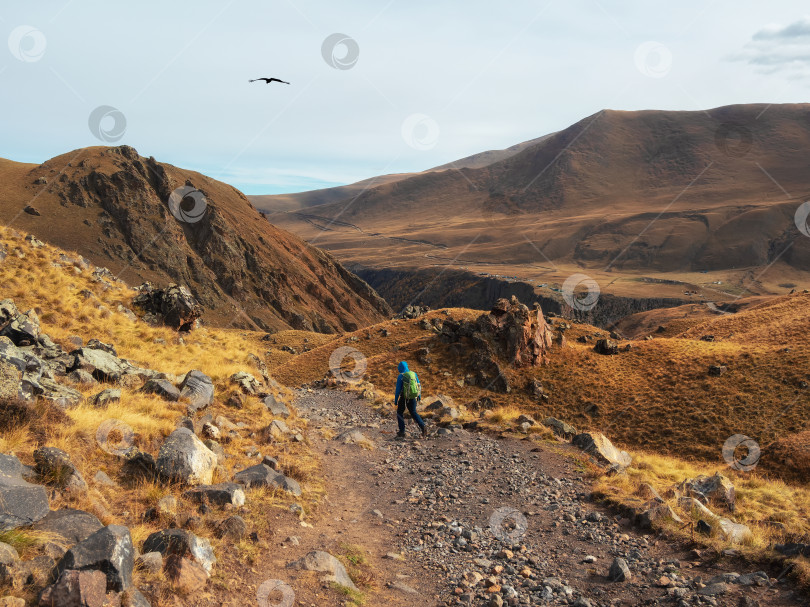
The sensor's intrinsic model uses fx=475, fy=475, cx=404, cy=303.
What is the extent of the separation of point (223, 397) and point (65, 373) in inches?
186

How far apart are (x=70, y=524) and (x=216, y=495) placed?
2.50m

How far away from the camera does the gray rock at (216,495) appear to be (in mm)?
7457

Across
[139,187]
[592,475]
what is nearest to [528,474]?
[592,475]

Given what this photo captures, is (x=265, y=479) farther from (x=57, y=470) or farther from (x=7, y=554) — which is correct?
(x=7, y=554)

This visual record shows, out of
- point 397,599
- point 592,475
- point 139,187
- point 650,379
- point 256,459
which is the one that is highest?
point 139,187

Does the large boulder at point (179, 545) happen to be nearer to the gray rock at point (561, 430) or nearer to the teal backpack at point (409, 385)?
the teal backpack at point (409, 385)

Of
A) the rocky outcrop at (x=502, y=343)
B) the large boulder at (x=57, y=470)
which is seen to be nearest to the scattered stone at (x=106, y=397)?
the large boulder at (x=57, y=470)

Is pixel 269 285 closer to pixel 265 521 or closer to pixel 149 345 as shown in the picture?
pixel 149 345

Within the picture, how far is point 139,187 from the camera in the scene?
111 metres

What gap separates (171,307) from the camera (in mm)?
22969

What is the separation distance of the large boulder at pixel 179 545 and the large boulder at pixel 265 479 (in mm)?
2979

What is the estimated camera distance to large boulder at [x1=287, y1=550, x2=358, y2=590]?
682 cm

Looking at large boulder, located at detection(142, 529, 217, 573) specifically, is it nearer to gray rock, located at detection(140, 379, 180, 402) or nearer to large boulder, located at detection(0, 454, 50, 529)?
large boulder, located at detection(0, 454, 50, 529)

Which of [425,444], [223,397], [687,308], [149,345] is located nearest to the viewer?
[223,397]
